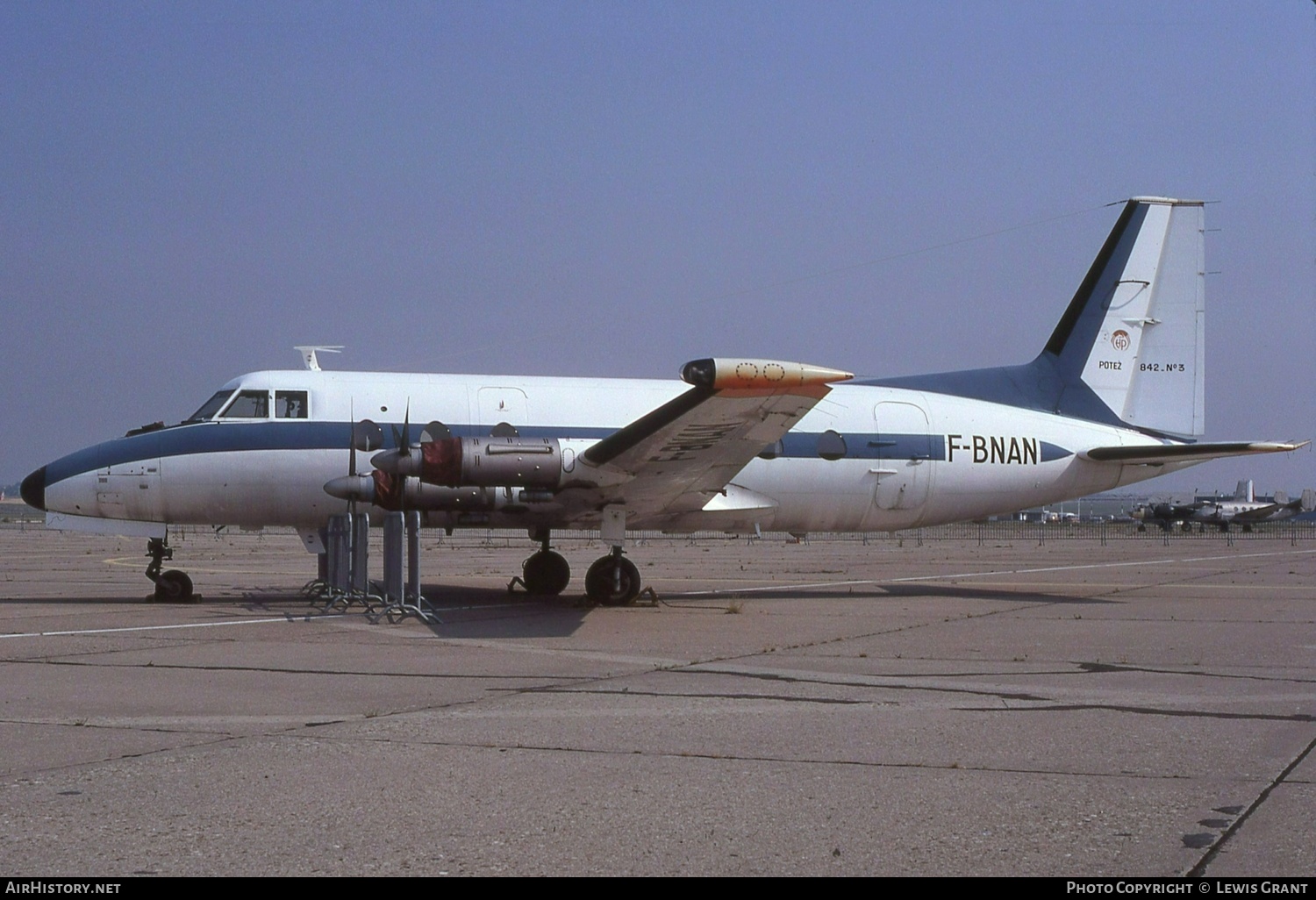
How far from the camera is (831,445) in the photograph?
18.8 m

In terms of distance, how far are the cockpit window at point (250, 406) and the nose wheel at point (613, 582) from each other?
547 cm

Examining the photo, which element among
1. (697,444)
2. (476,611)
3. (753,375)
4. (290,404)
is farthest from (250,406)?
(753,375)

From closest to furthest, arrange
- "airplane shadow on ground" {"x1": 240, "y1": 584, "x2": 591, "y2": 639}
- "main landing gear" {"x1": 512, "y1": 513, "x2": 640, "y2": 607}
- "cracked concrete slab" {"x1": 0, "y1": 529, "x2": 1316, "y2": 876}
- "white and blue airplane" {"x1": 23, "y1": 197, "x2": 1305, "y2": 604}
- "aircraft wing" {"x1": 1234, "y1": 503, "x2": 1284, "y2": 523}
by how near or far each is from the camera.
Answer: "cracked concrete slab" {"x1": 0, "y1": 529, "x2": 1316, "y2": 876} → "airplane shadow on ground" {"x1": 240, "y1": 584, "x2": 591, "y2": 639} → "white and blue airplane" {"x1": 23, "y1": 197, "x2": 1305, "y2": 604} → "main landing gear" {"x1": 512, "y1": 513, "x2": 640, "y2": 607} → "aircraft wing" {"x1": 1234, "y1": 503, "x2": 1284, "y2": 523}

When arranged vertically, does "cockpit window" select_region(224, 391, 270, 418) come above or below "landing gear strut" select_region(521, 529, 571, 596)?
above

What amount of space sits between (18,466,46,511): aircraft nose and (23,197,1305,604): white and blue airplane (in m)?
0.04

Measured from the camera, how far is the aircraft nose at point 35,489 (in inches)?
688

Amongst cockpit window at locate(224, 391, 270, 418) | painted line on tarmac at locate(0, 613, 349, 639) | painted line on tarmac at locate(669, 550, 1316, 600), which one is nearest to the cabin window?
painted line on tarmac at locate(669, 550, 1316, 600)

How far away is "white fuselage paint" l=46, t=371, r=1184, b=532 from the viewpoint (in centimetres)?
1731

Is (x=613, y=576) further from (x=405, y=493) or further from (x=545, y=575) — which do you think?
(x=405, y=493)

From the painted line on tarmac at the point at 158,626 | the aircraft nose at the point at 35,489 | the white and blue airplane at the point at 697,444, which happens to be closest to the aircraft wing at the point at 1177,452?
the white and blue airplane at the point at 697,444

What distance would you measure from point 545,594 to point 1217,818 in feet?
47.3

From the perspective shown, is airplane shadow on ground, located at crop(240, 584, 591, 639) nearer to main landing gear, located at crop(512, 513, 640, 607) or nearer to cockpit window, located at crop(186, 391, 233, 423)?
main landing gear, located at crop(512, 513, 640, 607)

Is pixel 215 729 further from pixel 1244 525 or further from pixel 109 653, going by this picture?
pixel 1244 525
